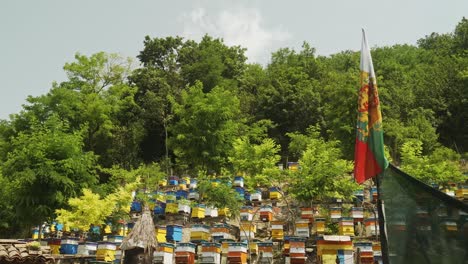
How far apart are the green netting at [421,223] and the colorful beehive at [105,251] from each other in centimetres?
1355

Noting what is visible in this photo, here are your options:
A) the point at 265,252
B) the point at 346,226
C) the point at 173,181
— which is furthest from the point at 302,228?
the point at 173,181

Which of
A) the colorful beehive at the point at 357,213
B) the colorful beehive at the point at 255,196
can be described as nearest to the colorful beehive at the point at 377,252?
the colorful beehive at the point at 357,213

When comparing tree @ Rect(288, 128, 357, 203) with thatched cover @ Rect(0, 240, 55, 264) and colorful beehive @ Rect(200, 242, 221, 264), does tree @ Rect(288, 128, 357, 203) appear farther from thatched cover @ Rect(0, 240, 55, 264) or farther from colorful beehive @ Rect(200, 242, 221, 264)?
thatched cover @ Rect(0, 240, 55, 264)

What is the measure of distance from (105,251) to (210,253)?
12.3 feet

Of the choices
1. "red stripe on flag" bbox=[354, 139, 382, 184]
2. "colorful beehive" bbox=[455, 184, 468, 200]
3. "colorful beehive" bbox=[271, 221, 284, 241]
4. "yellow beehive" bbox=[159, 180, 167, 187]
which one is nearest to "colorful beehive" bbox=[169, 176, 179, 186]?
"yellow beehive" bbox=[159, 180, 167, 187]

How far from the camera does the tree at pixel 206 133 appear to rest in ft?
89.2

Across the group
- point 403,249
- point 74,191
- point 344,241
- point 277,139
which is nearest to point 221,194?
point 344,241

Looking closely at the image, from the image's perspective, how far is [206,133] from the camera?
27.1 m

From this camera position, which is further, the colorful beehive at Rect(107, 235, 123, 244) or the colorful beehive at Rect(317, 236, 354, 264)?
the colorful beehive at Rect(107, 235, 123, 244)

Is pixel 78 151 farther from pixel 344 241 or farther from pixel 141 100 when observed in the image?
pixel 141 100

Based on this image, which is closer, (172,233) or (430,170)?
(172,233)

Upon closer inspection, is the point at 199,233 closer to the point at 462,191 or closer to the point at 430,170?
the point at 430,170

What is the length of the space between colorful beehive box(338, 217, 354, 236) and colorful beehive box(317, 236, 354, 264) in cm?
225

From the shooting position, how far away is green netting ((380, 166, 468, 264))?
275 cm
